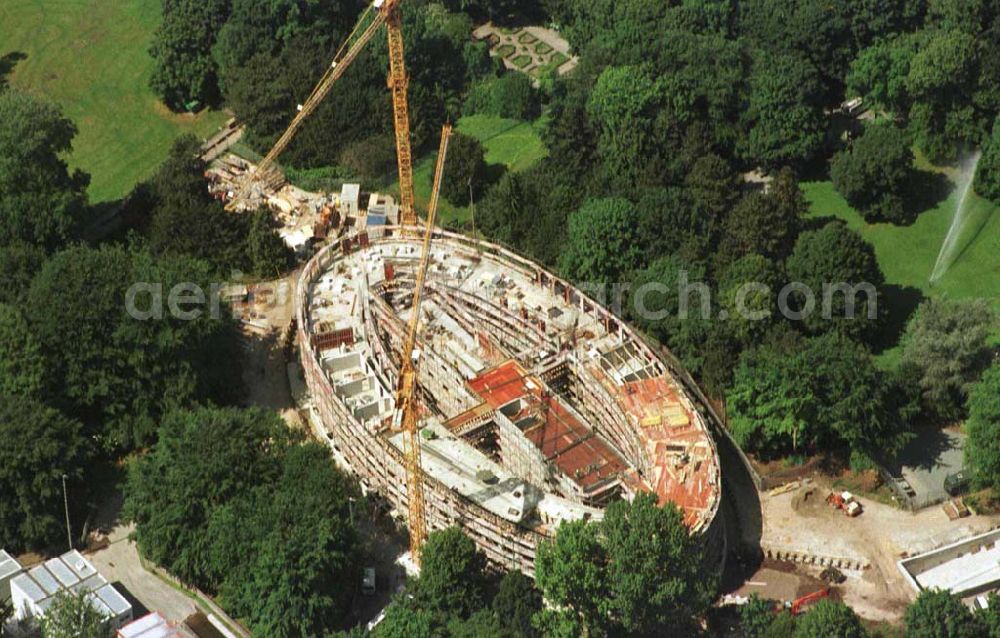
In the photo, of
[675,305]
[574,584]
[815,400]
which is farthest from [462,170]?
[574,584]

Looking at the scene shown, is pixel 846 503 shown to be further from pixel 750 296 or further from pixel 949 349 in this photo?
pixel 750 296

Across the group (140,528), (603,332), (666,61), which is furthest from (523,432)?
(666,61)

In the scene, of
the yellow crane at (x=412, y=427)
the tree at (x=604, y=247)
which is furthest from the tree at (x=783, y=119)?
the yellow crane at (x=412, y=427)

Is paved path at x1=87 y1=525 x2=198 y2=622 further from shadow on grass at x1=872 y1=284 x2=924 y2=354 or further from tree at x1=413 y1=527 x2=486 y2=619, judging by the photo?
shadow on grass at x1=872 y1=284 x2=924 y2=354

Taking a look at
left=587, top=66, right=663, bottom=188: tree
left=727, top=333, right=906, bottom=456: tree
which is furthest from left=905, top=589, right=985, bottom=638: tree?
left=587, top=66, right=663, bottom=188: tree

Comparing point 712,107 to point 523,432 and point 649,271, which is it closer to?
point 649,271

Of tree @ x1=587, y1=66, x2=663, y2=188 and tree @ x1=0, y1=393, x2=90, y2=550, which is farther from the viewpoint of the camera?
tree @ x1=587, y1=66, x2=663, y2=188

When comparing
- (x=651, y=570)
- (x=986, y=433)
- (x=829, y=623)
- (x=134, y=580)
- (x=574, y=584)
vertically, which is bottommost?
(x=134, y=580)
